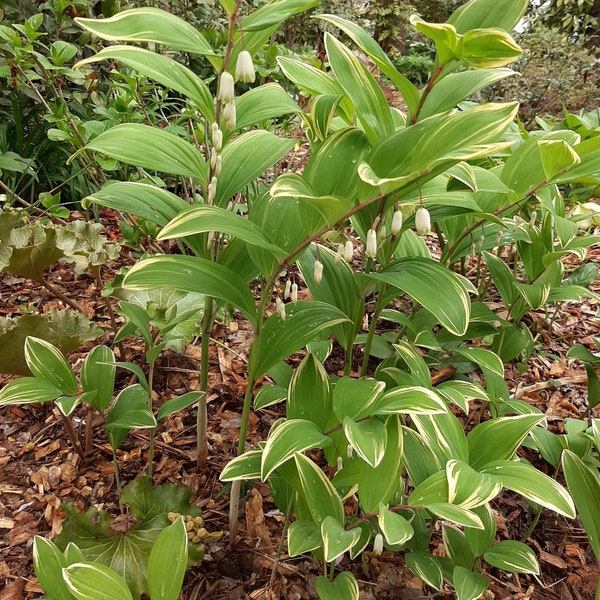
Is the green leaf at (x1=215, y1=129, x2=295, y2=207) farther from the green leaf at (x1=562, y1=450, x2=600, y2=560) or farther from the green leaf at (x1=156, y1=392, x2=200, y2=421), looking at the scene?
the green leaf at (x1=562, y1=450, x2=600, y2=560)

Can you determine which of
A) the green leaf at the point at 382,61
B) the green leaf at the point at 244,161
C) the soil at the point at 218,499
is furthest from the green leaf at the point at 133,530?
the green leaf at the point at 382,61

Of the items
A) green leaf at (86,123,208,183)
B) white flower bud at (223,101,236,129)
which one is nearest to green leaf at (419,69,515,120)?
white flower bud at (223,101,236,129)

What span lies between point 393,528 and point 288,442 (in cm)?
27

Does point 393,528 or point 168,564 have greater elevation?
point 393,528

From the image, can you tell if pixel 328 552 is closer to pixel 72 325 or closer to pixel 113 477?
pixel 113 477

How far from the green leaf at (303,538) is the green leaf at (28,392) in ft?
2.47

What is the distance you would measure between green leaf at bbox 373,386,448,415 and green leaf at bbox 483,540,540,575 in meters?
0.58

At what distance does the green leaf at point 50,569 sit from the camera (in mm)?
1154

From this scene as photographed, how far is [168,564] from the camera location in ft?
3.73

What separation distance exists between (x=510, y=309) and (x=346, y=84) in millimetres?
1135

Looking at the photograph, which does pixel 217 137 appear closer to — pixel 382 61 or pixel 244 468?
pixel 382 61

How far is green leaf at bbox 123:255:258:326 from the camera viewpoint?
1083mm

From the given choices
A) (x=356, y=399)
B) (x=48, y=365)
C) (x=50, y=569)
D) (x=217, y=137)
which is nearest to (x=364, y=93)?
(x=217, y=137)

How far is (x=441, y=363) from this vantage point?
2.00 metres
